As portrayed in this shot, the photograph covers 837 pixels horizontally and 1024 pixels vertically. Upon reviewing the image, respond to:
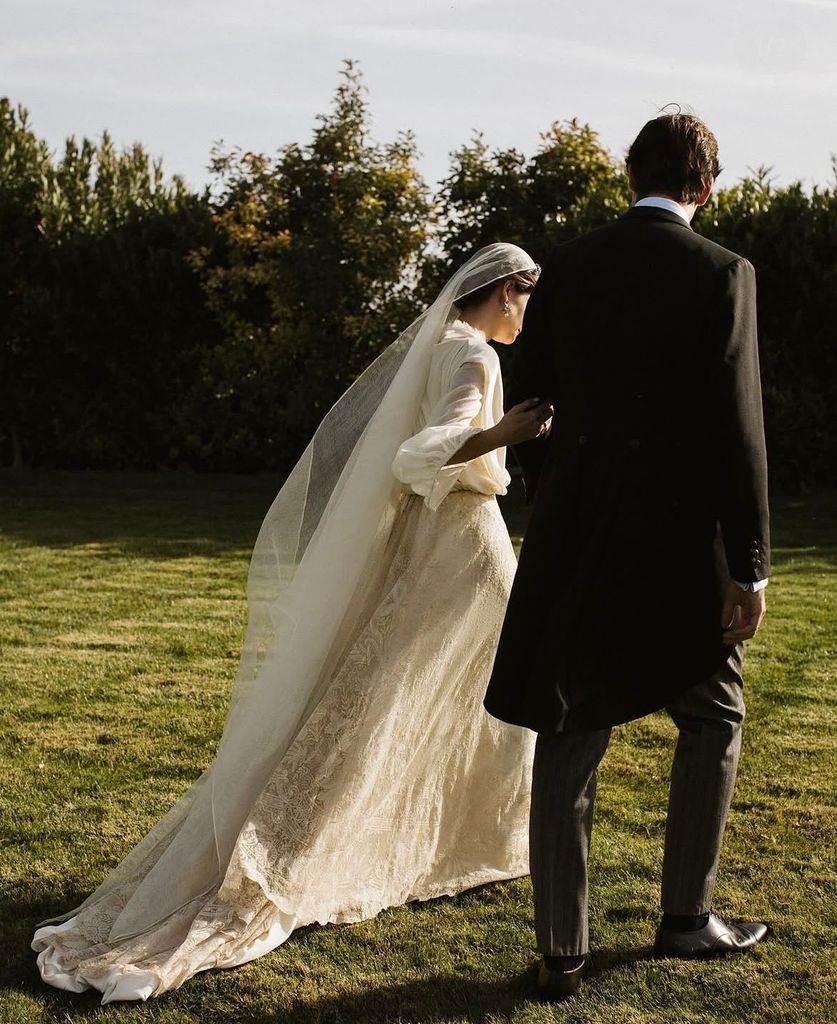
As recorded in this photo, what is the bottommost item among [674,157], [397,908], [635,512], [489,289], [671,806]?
[397,908]

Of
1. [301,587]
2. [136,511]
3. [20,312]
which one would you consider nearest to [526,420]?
[301,587]

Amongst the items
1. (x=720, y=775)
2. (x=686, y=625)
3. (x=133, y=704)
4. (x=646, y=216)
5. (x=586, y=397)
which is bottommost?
(x=133, y=704)

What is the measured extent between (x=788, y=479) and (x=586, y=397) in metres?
10.7

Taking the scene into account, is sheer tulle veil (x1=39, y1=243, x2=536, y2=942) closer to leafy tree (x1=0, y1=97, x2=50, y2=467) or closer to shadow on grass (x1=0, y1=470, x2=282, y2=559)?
shadow on grass (x1=0, y1=470, x2=282, y2=559)

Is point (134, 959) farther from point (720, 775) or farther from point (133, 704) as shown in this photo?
point (133, 704)

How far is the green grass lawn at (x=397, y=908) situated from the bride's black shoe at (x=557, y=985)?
1.9 inches

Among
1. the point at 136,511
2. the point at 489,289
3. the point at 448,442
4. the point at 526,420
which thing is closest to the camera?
the point at 526,420

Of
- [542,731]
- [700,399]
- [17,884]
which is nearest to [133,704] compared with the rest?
[17,884]

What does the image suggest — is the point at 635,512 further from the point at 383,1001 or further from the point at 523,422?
the point at 383,1001

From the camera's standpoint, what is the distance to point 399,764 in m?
3.48

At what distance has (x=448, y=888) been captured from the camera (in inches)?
140

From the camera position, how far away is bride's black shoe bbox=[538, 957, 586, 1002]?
2.94 metres

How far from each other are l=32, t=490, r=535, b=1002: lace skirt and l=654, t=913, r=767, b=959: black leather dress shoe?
64cm

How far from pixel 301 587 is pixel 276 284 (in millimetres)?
11159
